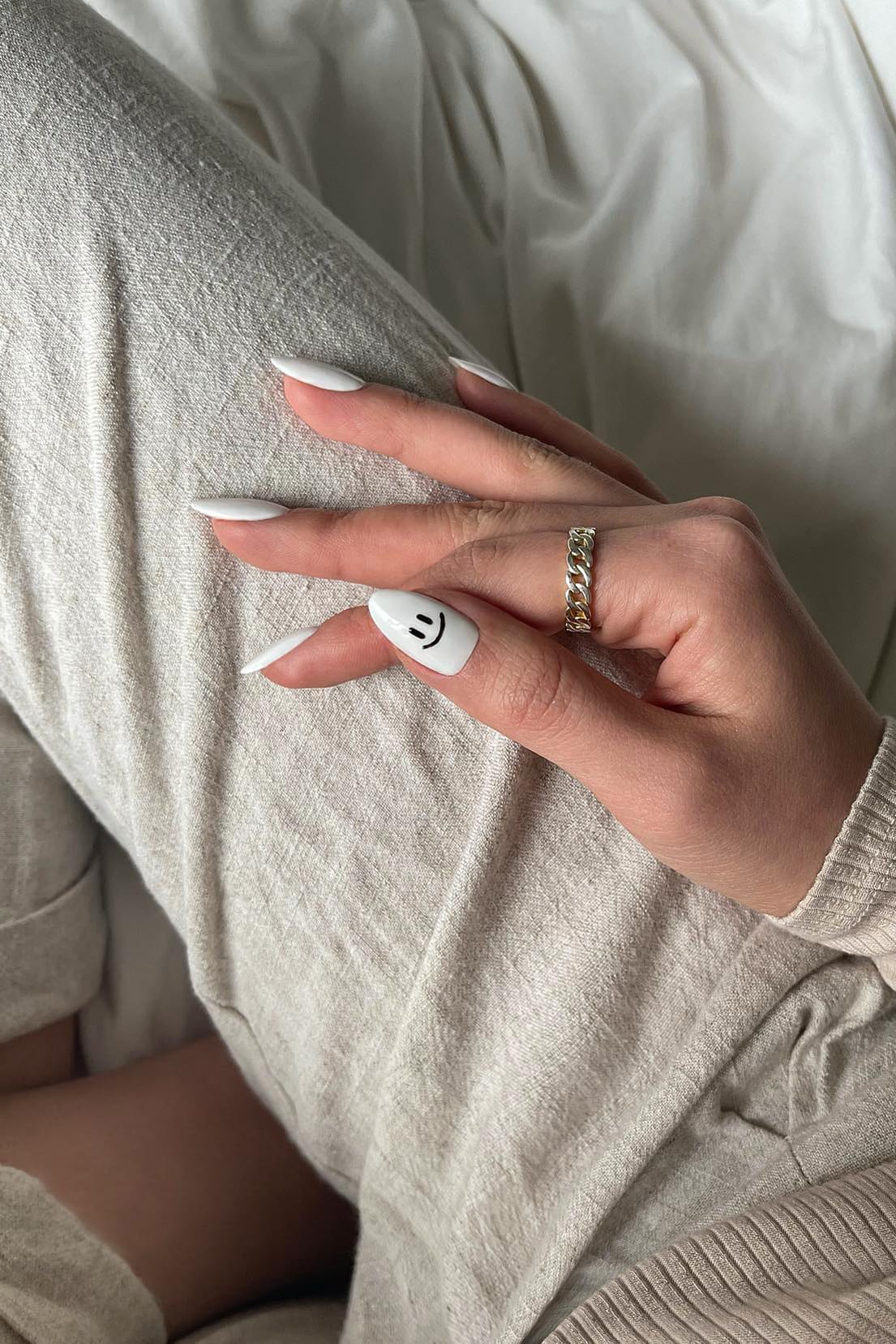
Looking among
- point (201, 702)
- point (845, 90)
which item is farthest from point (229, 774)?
Answer: point (845, 90)

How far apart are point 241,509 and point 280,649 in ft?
0.28

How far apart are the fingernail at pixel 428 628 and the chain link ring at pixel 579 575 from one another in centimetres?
6

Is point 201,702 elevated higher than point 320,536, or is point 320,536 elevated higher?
point 320,536

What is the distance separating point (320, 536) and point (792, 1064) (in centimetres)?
44

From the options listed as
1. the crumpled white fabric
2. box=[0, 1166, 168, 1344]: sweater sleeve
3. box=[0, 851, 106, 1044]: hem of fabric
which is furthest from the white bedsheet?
box=[0, 1166, 168, 1344]: sweater sleeve

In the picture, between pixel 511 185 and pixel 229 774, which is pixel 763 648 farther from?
pixel 511 185

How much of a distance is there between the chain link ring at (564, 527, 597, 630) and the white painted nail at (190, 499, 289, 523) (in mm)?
172

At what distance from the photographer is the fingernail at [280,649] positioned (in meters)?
0.61

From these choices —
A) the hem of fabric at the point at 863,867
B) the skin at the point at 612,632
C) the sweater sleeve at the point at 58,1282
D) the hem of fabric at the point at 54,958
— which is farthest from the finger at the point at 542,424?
the sweater sleeve at the point at 58,1282

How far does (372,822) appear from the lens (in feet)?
2.14

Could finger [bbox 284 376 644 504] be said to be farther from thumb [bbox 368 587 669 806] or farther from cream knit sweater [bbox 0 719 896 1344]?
cream knit sweater [bbox 0 719 896 1344]

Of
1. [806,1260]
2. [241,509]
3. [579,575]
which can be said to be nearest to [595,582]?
[579,575]

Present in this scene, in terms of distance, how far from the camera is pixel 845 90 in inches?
34.7

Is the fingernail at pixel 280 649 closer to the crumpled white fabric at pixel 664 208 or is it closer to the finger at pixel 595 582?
the finger at pixel 595 582
